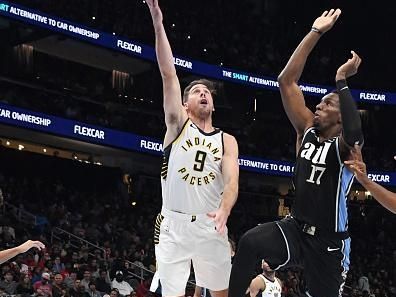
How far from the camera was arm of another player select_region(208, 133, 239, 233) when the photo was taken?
522cm

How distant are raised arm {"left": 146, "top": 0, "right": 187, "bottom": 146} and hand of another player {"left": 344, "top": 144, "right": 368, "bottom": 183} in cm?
145

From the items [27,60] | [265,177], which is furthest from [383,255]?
[27,60]

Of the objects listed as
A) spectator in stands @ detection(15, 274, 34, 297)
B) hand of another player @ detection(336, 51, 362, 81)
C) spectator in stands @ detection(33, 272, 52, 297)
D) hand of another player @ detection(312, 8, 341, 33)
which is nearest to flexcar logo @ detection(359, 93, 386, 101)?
spectator in stands @ detection(33, 272, 52, 297)

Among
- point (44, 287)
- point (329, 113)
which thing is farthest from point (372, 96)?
point (329, 113)

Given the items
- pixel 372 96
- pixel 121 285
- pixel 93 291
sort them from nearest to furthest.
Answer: pixel 93 291 < pixel 121 285 < pixel 372 96

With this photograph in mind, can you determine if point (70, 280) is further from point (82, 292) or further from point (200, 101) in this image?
point (200, 101)

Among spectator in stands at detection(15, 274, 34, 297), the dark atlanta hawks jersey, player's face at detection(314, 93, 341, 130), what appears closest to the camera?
the dark atlanta hawks jersey

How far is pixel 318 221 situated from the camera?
5465 millimetres

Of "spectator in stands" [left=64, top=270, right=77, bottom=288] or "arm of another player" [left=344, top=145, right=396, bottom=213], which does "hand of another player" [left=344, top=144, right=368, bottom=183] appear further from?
"spectator in stands" [left=64, top=270, right=77, bottom=288]

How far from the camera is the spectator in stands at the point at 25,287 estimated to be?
1362 centimetres

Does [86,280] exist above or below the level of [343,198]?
below

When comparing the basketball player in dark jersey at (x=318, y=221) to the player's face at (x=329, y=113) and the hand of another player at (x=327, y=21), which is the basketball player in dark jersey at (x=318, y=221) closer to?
the player's face at (x=329, y=113)

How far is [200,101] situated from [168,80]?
1.11ft

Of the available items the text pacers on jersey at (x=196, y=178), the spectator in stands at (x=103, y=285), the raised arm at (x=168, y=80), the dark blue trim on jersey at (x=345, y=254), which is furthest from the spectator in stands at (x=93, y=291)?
the dark blue trim on jersey at (x=345, y=254)
